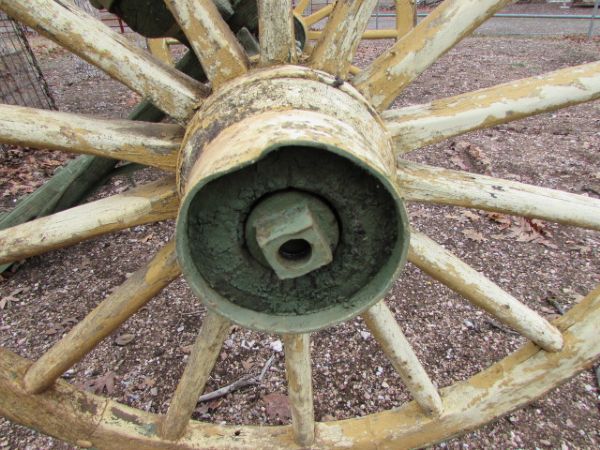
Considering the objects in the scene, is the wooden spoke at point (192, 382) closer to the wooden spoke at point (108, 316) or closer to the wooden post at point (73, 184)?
the wooden spoke at point (108, 316)

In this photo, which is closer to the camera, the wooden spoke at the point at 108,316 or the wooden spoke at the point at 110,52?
the wooden spoke at the point at 110,52

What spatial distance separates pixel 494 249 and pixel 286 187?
75.0 inches

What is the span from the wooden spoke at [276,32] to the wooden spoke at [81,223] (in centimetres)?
37

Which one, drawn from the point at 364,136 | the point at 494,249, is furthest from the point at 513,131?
the point at 364,136

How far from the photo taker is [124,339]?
80.0 inches

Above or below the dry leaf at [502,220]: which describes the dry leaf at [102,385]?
above

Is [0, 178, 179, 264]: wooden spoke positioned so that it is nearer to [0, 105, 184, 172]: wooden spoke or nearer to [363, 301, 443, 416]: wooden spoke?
[0, 105, 184, 172]: wooden spoke

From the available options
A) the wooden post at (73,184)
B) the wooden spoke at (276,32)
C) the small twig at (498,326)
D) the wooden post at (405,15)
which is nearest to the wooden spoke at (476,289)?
the wooden spoke at (276,32)

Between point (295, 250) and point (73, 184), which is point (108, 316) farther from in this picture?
Answer: point (73, 184)

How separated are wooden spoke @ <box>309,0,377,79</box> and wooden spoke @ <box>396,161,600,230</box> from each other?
270mm

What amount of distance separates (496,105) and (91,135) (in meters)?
0.89

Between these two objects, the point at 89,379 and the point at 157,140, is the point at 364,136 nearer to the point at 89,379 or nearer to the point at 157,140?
the point at 157,140

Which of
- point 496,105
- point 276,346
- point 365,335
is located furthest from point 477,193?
point 276,346

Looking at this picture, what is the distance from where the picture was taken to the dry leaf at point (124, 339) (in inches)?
79.3
